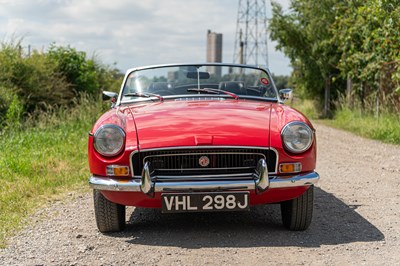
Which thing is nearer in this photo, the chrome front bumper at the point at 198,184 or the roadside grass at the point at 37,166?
the chrome front bumper at the point at 198,184

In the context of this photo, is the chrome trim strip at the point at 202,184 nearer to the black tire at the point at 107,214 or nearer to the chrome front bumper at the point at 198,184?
the chrome front bumper at the point at 198,184

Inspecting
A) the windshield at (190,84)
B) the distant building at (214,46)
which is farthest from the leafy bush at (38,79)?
the distant building at (214,46)

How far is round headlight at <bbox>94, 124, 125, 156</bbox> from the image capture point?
4238 mm

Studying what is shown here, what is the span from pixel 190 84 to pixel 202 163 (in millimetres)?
1700

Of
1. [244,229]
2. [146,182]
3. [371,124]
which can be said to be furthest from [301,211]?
[371,124]

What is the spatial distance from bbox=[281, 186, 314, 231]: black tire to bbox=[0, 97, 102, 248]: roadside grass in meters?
2.18

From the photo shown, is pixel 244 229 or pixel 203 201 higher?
pixel 203 201

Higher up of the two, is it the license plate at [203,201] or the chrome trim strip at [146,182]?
the chrome trim strip at [146,182]

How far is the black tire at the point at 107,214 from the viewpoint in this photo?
4398 mm

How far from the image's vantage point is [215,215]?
511 cm

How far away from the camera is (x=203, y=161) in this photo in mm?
4180

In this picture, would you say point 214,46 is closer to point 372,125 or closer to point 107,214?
point 372,125

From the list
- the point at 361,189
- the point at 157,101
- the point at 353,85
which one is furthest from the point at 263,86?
the point at 353,85

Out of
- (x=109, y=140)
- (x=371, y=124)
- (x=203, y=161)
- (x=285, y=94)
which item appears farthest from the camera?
(x=371, y=124)
